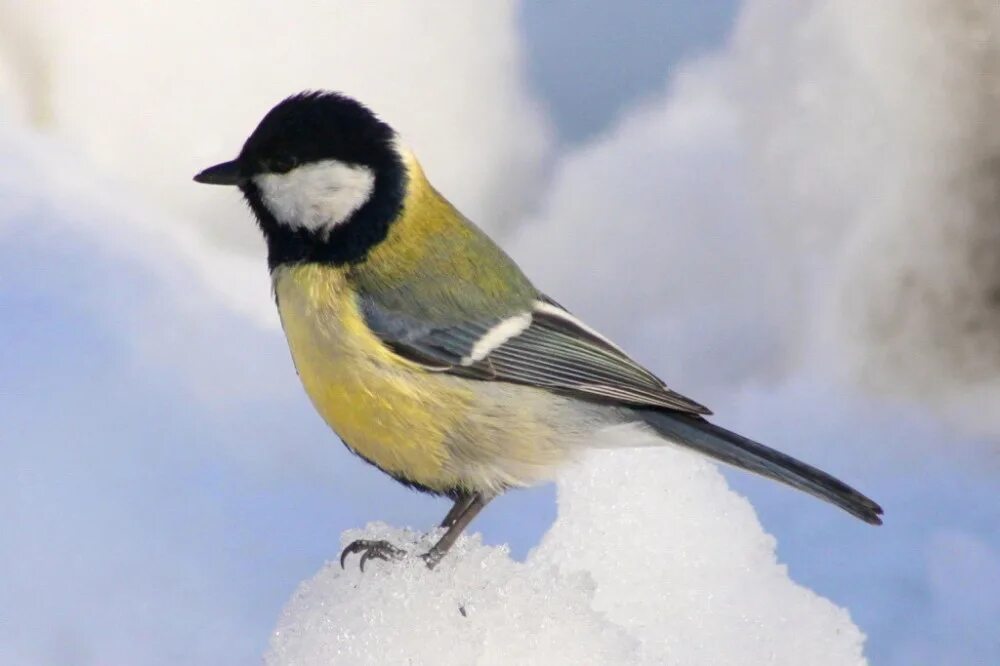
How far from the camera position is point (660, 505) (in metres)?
1.20

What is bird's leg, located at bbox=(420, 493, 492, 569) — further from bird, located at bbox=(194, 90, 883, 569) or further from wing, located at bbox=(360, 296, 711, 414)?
wing, located at bbox=(360, 296, 711, 414)

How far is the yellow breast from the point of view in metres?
0.92

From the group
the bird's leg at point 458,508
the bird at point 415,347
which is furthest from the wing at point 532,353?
the bird's leg at point 458,508

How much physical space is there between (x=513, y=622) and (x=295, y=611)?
0.18 metres

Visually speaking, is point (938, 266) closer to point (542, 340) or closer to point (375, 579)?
point (542, 340)

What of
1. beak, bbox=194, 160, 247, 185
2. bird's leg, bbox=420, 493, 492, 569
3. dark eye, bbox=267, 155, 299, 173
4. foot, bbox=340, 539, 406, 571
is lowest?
foot, bbox=340, 539, 406, 571

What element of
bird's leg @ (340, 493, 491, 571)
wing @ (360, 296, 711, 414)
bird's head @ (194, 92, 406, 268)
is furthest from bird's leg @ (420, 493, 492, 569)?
bird's head @ (194, 92, 406, 268)

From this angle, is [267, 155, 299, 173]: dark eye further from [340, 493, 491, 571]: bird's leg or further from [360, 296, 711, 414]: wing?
[340, 493, 491, 571]: bird's leg

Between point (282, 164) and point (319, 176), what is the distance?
0.10 ft

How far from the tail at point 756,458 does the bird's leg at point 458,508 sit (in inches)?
6.3

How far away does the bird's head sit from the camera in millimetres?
946

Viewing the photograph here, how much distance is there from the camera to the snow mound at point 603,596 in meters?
0.94

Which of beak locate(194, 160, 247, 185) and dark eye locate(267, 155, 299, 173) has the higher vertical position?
dark eye locate(267, 155, 299, 173)

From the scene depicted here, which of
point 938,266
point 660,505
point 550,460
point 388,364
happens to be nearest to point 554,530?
point 660,505
